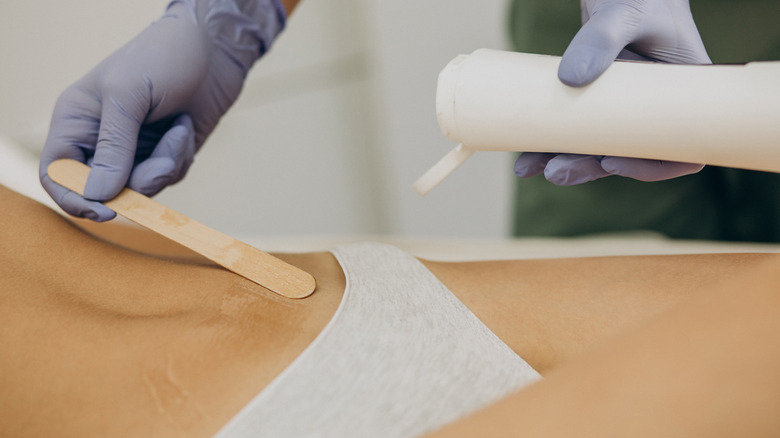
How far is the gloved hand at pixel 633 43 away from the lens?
546mm

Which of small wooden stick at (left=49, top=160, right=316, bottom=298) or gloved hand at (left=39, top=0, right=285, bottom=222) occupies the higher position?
gloved hand at (left=39, top=0, right=285, bottom=222)

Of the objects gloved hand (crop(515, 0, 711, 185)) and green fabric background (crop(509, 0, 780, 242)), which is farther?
green fabric background (crop(509, 0, 780, 242))

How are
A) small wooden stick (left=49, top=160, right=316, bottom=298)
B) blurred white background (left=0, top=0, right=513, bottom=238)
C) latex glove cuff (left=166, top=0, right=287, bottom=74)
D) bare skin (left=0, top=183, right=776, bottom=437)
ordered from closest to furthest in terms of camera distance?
bare skin (left=0, top=183, right=776, bottom=437) → small wooden stick (left=49, top=160, right=316, bottom=298) → latex glove cuff (left=166, top=0, right=287, bottom=74) → blurred white background (left=0, top=0, right=513, bottom=238)

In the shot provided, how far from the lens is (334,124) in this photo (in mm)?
1505

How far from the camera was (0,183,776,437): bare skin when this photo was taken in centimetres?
38

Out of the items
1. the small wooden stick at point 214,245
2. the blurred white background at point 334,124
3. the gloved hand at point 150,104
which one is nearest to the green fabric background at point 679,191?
the blurred white background at point 334,124

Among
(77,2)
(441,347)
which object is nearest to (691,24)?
(441,347)

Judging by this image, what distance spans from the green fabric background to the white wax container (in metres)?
0.37

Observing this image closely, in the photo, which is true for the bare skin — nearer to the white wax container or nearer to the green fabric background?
the white wax container

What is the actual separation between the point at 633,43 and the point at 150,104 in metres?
0.57

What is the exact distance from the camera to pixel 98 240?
1.84ft

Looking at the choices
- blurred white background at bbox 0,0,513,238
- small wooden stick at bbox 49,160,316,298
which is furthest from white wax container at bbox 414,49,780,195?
blurred white background at bbox 0,0,513,238

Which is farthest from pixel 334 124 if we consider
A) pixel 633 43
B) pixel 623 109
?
pixel 623 109

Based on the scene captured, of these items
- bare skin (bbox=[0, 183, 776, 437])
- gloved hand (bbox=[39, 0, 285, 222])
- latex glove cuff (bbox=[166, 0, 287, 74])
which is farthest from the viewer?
latex glove cuff (bbox=[166, 0, 287, 74])
